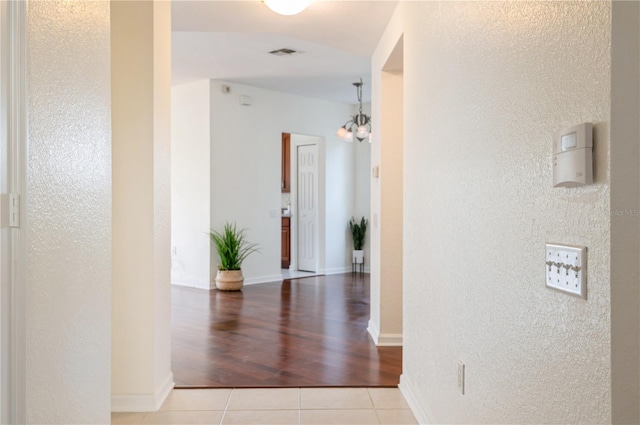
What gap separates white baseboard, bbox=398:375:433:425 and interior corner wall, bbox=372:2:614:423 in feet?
0.07

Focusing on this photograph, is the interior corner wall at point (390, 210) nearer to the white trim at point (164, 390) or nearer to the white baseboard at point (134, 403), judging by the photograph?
the white trim at point (164, 390)

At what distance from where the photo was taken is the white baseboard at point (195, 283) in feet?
23.4

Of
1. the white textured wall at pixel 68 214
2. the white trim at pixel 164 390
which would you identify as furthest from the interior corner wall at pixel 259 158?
the white textured wall at pixel 68 214

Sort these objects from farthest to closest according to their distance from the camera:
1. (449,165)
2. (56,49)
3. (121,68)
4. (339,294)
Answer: (339,294), (121,68), (449,165), (56,49)

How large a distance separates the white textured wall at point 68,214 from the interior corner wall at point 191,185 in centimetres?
509

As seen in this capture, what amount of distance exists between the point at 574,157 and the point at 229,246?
6171 mm

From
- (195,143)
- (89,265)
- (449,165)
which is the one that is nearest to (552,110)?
(449,165)

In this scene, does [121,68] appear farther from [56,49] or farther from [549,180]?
[549,180]

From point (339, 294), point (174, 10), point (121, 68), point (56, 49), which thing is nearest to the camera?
point (56, 49)

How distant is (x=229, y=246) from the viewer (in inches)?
275

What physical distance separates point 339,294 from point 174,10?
416 centimetres

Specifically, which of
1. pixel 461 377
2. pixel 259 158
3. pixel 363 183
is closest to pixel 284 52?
pixel 259 158

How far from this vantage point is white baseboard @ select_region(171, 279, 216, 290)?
7.14 metres

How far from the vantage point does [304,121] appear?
823 cm
